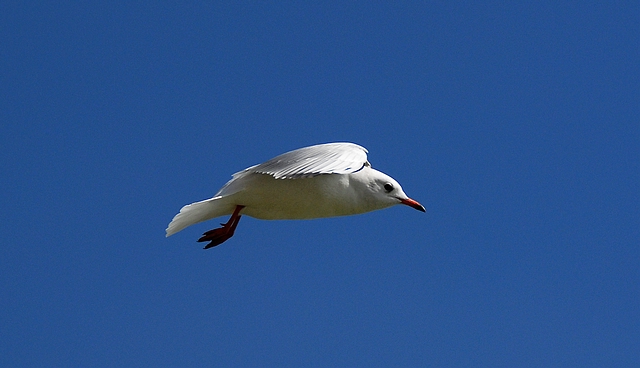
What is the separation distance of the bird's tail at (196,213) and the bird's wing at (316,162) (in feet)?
1.20

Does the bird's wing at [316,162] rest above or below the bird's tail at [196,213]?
above

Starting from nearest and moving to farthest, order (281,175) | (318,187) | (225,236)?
(281,175) < (318,187) < (225,236)

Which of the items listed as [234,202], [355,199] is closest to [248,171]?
[234,202]

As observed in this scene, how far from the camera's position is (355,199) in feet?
21.2

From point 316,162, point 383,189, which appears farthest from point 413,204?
point 316,162

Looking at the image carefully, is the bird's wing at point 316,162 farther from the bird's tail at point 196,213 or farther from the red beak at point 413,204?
the red beak at point 413,204

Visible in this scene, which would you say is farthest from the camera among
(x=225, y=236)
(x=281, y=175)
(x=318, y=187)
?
(x=225, y=236)

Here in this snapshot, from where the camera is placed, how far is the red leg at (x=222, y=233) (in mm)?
6566

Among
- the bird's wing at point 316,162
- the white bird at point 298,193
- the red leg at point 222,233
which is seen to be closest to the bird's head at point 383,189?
the white bird at point 298,193

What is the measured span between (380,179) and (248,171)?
0.98m

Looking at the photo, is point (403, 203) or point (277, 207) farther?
point (403, 203)

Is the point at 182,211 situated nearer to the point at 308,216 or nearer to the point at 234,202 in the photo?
the point at 234,202

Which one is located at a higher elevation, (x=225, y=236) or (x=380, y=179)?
(x=380, y=179)

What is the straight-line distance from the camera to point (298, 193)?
6.20 meters
